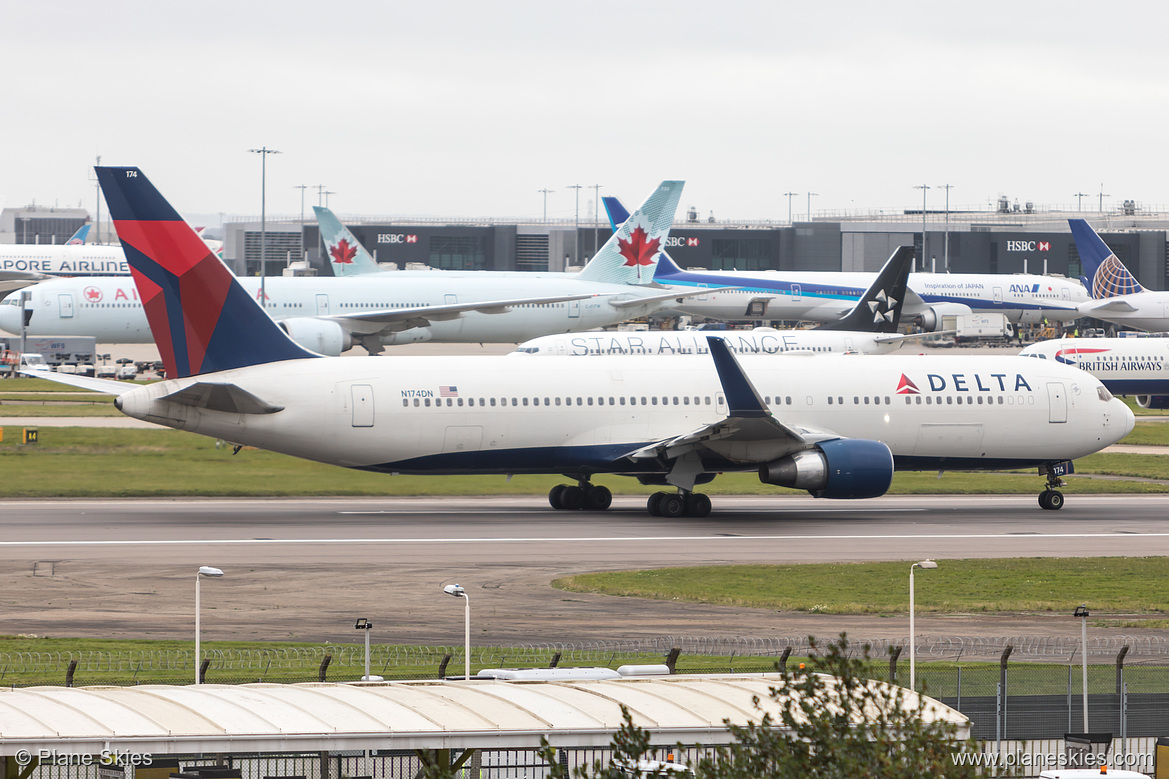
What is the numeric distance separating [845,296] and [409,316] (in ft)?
183

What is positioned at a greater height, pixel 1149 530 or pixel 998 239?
pixel 998 239

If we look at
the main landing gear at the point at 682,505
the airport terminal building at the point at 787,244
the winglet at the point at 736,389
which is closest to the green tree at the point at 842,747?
the winglet at the point at 736,389

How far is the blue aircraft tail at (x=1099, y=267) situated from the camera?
106 meters

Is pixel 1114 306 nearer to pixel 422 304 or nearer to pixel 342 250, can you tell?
pixel 422 304

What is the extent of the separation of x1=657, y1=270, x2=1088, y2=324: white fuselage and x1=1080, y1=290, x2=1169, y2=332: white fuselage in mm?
13239

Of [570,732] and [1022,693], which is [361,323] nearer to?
[1022,693]

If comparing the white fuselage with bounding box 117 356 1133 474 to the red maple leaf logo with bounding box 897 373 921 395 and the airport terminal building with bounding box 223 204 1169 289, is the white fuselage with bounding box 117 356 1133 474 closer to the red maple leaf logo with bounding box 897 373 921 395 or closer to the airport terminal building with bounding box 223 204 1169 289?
the red maple leaf logo with bounding box 897 373 921 395

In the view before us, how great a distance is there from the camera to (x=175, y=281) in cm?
3631

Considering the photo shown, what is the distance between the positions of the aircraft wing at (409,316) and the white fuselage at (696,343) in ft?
34.1

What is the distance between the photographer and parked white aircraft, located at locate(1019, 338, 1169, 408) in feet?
255

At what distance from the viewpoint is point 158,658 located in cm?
2256

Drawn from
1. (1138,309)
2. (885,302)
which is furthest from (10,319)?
(1138,309)

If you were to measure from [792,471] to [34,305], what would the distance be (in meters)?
52.4

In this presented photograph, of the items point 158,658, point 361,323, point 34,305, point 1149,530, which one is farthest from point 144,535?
point 34,305
